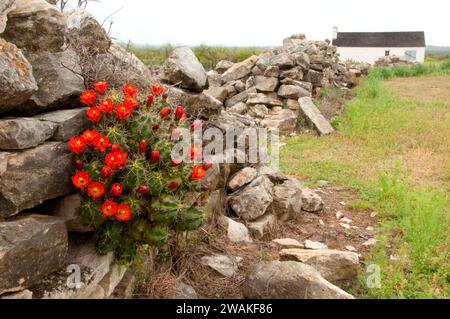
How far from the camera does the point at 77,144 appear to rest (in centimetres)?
297

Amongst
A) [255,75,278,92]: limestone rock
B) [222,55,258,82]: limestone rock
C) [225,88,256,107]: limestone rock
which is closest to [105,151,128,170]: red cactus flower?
[225,88,256,107]: limestone rock

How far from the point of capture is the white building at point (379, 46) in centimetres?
5003

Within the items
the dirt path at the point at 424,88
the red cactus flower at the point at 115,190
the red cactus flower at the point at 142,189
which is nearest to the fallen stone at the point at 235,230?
the red cactus flower at the point at 142,189

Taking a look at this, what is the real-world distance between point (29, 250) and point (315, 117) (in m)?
9.21

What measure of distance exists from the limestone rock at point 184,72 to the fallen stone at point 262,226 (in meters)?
1.73

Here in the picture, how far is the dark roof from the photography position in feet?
165

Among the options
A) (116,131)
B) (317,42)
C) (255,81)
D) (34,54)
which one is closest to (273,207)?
(116,131)

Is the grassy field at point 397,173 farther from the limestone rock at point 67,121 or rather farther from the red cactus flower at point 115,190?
the limestone rock at point 67,121

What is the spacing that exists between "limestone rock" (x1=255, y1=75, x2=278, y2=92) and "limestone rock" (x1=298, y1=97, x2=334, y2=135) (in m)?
1.27

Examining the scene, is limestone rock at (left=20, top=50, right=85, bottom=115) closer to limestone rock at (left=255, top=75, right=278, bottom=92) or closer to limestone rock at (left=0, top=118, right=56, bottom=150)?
limestone rock at (left=0, top=118, right=56, bottom=150)

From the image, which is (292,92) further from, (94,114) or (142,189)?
(142,189)

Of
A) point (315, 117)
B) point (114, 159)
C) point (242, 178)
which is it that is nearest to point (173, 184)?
point (114, 159)

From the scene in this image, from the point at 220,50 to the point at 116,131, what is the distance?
76.4 ft
